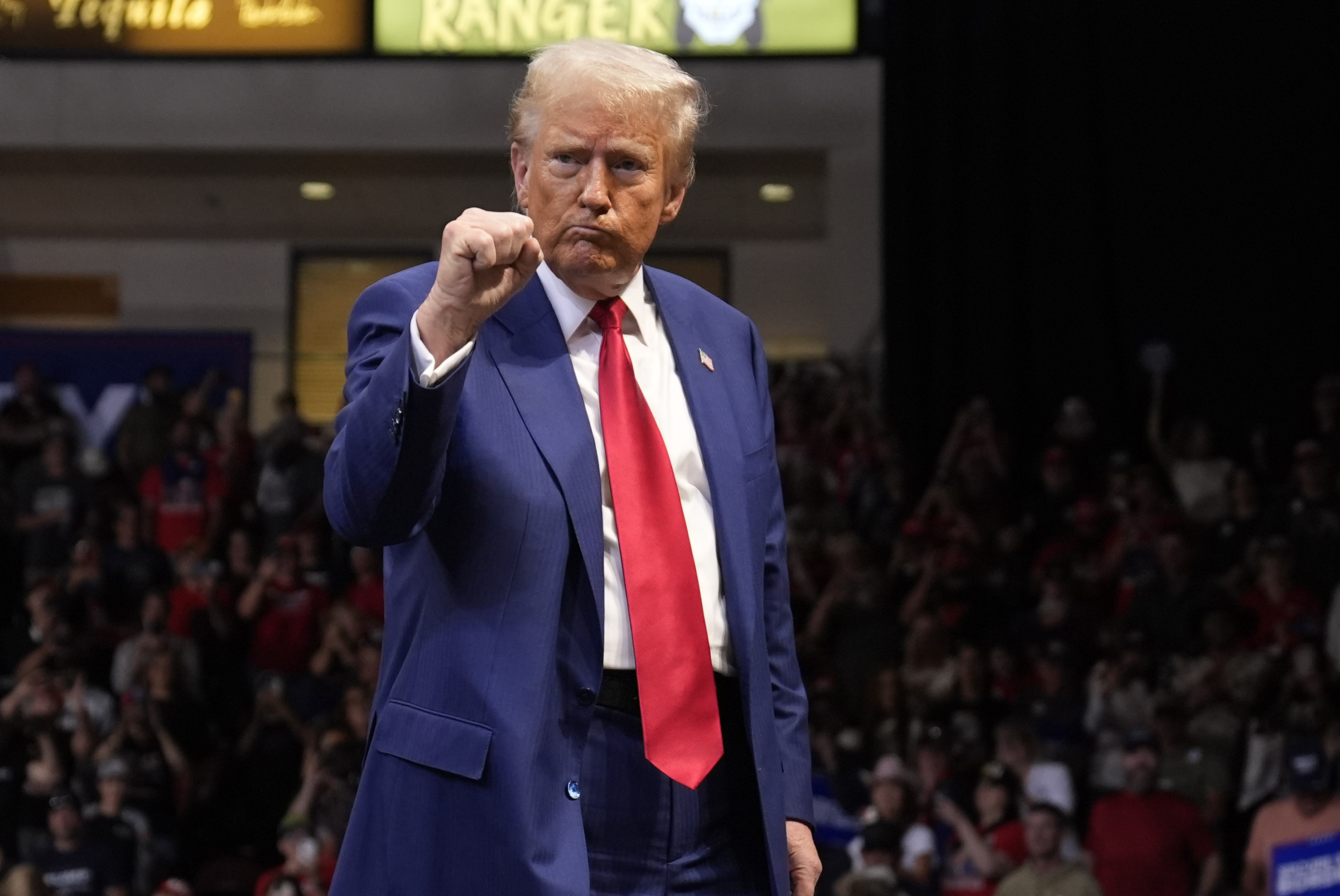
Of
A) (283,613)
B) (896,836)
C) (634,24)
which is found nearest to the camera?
(896,836)

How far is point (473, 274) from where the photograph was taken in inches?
63.4

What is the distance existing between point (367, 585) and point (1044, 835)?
3.77 meters

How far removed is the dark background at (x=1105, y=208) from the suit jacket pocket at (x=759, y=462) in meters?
8.90

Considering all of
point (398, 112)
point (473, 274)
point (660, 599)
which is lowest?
point (660, 599)

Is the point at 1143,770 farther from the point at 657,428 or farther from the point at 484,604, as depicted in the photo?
the point at 484,604

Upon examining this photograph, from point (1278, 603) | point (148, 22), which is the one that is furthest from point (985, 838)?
point (148, 22)

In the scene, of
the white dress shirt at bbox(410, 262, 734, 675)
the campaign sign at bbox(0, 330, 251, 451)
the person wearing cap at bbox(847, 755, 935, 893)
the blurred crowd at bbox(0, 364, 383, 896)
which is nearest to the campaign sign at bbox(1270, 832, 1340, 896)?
the person wearing cap at bbox(847, 755, 935, 893)

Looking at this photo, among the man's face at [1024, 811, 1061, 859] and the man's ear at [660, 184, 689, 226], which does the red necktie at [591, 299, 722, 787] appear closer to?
the man's ear at [660, 184, 689, 226]

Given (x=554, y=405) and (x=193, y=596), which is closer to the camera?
(x=554, y=405)

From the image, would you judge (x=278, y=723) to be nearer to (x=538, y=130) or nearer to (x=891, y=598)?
(x=891, y=598)

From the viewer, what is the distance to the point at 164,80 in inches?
460

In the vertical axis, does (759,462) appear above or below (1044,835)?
above

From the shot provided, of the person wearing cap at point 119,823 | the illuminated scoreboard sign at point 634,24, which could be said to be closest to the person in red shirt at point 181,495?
the person wearing cap at point 119,823

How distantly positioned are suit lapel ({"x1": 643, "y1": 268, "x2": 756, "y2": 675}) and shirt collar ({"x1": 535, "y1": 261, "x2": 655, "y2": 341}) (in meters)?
0.04
